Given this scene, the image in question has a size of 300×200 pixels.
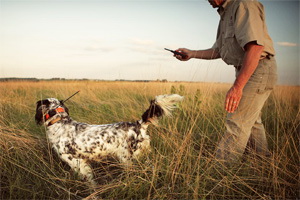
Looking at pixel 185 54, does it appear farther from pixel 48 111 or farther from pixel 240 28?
pixel 48 111

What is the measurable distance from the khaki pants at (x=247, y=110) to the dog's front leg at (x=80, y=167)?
5.60ft

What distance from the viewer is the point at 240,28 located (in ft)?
8.02

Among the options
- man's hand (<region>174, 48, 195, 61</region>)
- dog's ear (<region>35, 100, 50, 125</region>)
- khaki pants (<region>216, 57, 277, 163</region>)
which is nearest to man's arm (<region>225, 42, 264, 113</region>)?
khaki pants (<region>216, 57, 277, 163</region>)

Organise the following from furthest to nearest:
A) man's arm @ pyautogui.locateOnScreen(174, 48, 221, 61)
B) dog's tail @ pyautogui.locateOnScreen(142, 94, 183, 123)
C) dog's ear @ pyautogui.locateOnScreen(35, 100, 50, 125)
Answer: man's arm @ pyautogui.locateOnScreen(174, 48, 221, 61) < dog's ear @ pyautogui.locateOnScreen(35, 100, 50, 125) < dog's tail @ pyautogui.locateOnScreen(142, 94, 183, 123)

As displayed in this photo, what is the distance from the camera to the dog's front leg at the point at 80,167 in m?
2.74

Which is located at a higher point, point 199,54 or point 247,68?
point 199,54

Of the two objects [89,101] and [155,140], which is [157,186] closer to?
[155,140]

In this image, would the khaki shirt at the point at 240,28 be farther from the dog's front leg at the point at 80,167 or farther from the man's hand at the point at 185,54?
the dog's front leg at the point at 80,167

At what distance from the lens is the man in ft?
7.77

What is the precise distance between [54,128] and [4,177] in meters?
0.83

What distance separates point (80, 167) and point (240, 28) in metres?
2.59

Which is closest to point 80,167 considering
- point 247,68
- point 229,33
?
point 247,68

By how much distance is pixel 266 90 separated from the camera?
2691 mm

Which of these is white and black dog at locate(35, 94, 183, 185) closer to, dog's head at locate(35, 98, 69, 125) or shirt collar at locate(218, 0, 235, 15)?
dog's head at locate(35, 98, 69, 125)
